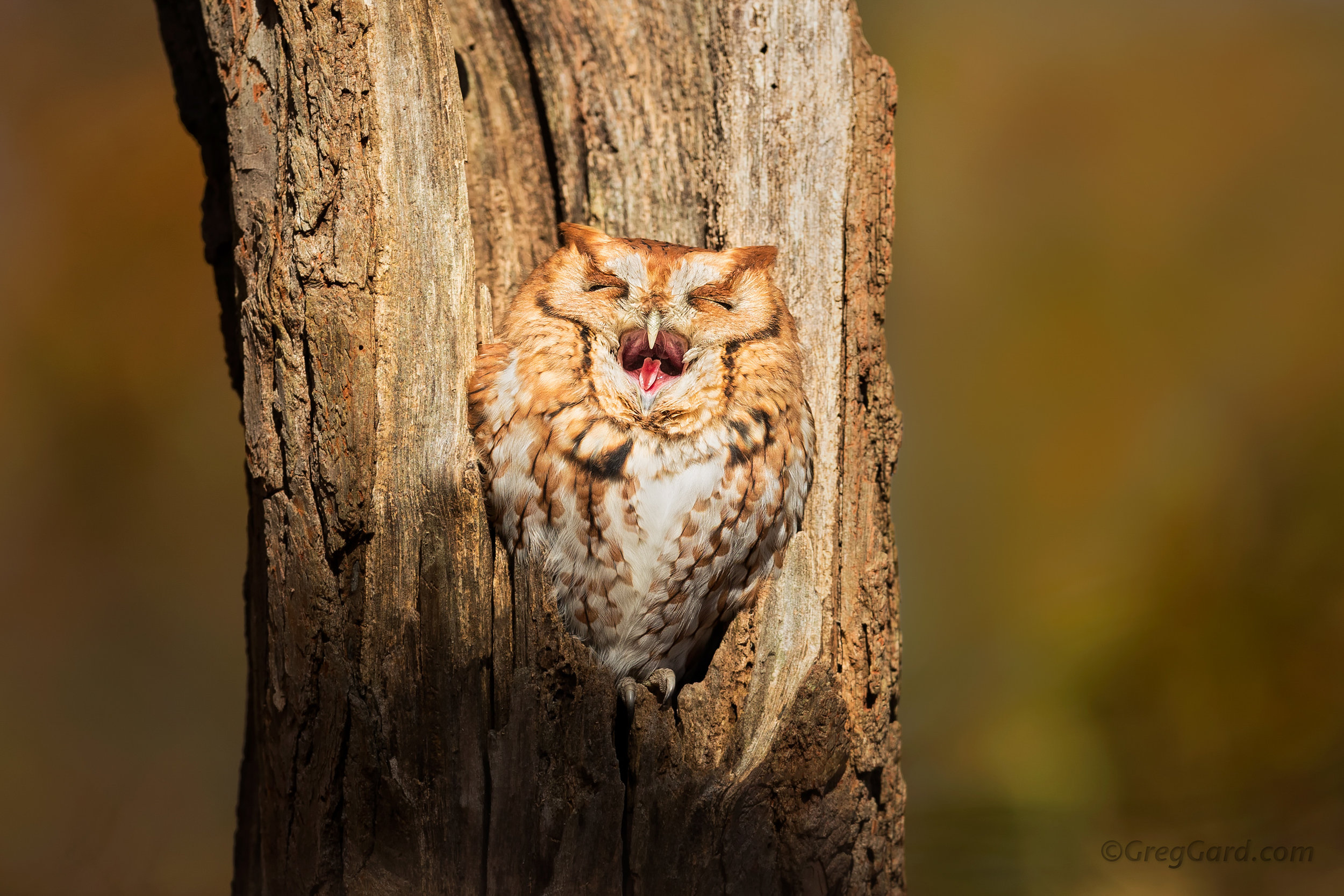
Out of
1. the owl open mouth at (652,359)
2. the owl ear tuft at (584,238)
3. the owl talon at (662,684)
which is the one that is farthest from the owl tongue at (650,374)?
the owl talon at (662,684)

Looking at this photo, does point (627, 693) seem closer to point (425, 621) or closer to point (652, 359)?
point (425, 621)

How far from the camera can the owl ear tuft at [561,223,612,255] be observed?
1352 millimetres

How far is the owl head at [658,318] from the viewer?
130 centimetres

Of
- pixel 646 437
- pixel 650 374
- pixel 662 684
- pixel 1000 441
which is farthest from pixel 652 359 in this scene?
pixel 1000 441

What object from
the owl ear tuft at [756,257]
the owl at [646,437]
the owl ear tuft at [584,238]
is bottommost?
the owl at [646,437]

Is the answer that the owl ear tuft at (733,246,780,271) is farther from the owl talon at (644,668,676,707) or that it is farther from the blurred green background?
the blurred green background

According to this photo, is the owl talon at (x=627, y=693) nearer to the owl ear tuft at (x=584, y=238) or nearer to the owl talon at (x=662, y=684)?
the owl talon at (x=662, y=684)

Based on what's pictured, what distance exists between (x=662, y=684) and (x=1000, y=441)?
1623 millimetres

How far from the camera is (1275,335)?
2.14 meters

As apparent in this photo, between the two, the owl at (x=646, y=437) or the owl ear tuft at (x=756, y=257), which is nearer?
the owl at (x=646, y=437)

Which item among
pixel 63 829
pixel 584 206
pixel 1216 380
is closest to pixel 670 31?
pixel 584 206

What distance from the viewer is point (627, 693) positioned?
1312 millimetres

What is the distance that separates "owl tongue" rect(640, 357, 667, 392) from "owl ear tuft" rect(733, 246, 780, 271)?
0.74 ft

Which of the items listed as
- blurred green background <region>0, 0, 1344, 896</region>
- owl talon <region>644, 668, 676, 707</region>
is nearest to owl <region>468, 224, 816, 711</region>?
owl talon <region>644, 668, 676, 707</region>
